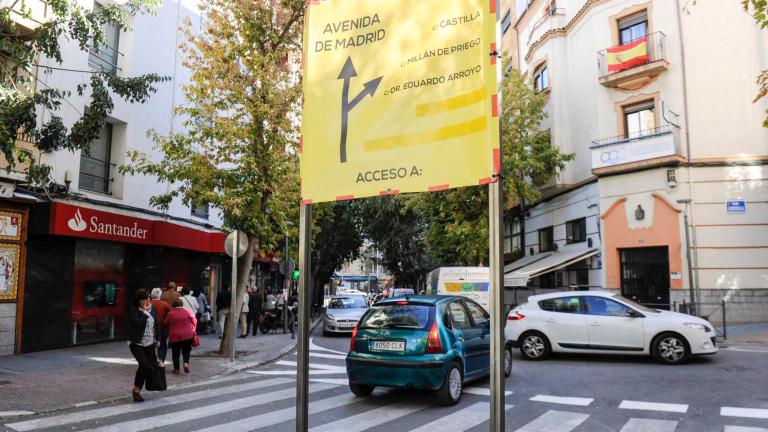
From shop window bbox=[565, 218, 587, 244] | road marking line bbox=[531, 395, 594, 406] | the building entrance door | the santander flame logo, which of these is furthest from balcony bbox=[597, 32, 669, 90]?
the santander flame logo

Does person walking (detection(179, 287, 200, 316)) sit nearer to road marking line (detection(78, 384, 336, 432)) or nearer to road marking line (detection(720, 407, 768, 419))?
road marking line (detection(78, 384, 336, 432))

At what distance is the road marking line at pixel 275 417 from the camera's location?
6672mm

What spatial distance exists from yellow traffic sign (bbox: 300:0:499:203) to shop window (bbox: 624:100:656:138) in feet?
62.1

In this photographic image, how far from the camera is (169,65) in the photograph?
18031mm

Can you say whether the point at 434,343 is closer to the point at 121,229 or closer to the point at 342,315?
the point at 121,229

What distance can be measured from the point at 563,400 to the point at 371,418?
9.89 feet

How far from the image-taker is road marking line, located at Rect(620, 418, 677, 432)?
659cm

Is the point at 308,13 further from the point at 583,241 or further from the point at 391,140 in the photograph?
the point at 583,241

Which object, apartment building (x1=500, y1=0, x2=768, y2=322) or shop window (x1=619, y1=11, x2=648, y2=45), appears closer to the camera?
apartment building (x1=500, y1=0, x2=768, y2=322)

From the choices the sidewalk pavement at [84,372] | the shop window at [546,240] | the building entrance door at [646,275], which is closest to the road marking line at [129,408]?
the sidewalk pavement at [84,372]

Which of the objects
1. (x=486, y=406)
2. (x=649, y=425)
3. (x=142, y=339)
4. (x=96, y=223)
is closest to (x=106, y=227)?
(x=96, y=223)

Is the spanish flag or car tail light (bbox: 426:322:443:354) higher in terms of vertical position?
the spanish flag

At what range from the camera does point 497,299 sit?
276cm

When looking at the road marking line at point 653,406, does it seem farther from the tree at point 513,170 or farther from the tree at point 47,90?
the tree at point 513,170
